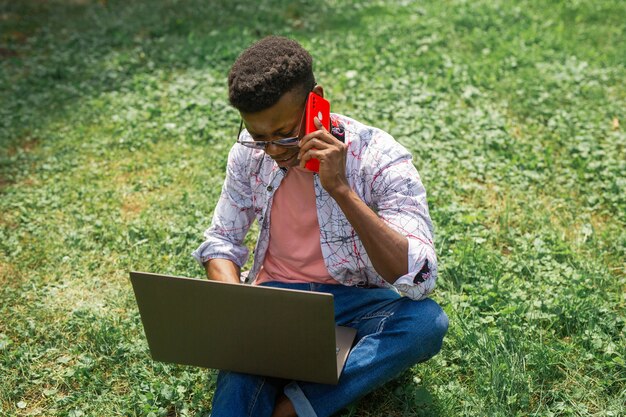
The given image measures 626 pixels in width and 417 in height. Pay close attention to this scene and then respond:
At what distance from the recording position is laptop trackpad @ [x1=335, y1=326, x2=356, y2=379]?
9.08ft

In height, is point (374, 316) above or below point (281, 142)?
below

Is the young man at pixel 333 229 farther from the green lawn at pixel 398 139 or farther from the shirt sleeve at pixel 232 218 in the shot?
the green lawn at pixel 398 139

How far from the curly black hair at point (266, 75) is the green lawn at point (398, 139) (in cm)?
125

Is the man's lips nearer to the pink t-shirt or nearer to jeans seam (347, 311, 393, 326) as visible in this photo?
the pink t-shirt

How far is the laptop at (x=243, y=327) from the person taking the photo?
2.47m

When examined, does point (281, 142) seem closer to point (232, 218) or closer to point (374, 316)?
point (232, 218)

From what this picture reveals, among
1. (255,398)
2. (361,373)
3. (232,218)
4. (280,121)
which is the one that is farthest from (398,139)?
(255,398)

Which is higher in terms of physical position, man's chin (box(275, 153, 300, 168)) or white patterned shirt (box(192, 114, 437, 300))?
man's chin (box(275, 153, 300, 168))

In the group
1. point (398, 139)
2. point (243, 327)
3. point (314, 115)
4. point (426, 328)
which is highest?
point (314, 115)

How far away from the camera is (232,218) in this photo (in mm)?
3201

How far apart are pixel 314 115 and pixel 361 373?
974mm

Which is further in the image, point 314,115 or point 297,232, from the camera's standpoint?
point 297,232

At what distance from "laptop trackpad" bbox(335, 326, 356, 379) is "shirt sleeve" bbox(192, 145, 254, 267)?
0.56 m

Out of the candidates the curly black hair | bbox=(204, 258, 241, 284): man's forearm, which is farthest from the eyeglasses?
bbox=(204, 258, 241, 284): man's forearm
